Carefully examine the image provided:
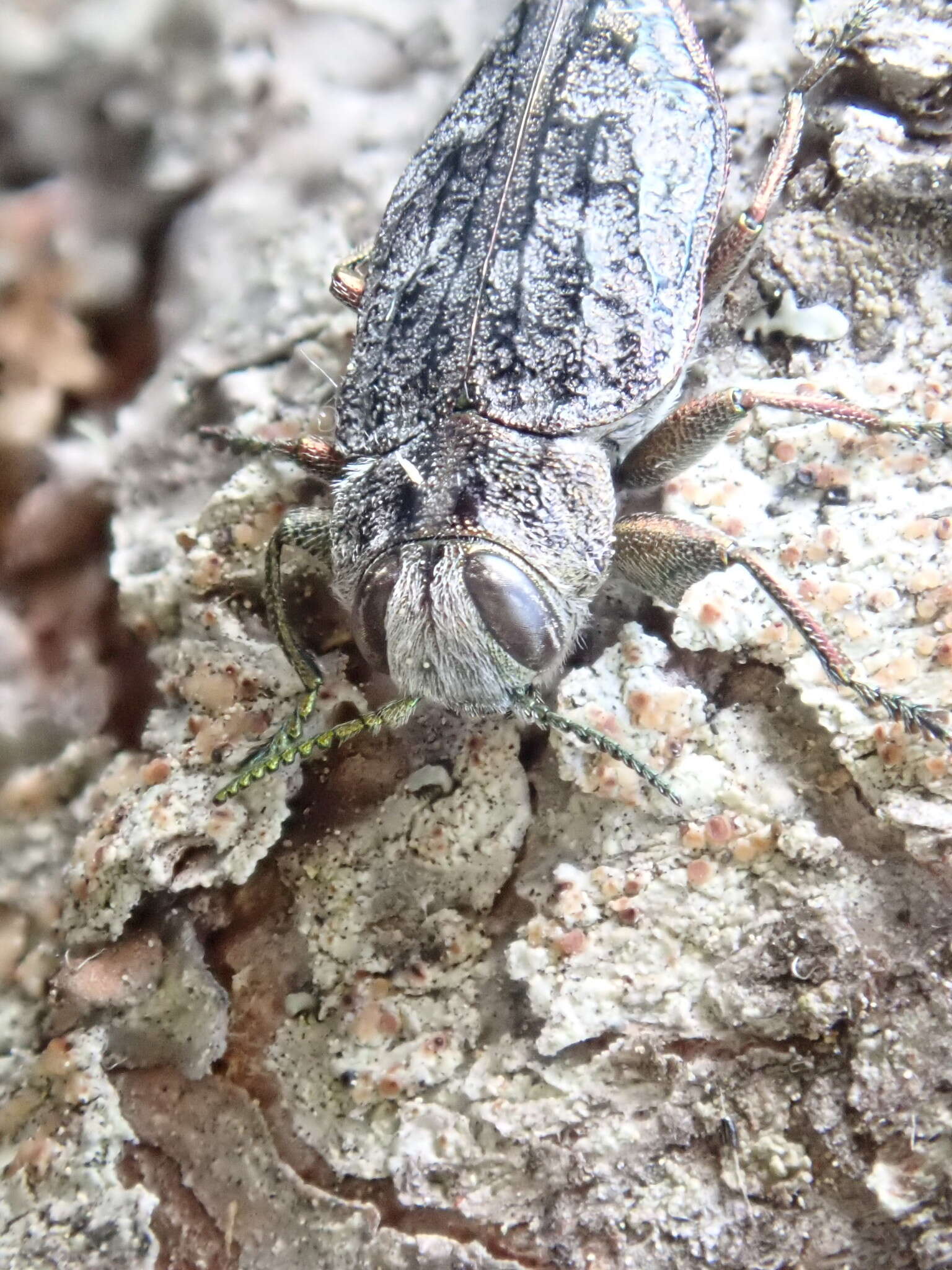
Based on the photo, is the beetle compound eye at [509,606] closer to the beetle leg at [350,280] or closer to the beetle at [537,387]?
the beetle at [537,387]

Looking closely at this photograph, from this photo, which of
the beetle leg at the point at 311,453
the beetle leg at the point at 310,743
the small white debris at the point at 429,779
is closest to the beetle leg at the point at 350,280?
the beetle leg at the point at 311,453

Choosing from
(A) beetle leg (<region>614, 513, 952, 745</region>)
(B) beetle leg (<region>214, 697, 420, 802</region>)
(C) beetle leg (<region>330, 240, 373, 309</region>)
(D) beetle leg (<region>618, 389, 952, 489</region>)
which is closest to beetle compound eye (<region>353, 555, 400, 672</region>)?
(B) beetle leg (<region>214, 697, 420, 802</region>)

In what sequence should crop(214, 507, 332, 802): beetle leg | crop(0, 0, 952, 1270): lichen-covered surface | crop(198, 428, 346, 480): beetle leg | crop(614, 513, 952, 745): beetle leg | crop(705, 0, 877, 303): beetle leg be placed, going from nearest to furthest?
crop(0, 0, 952, 1270): lichen-covered surface, crop(614, 513, 952, 745): beetle leg, crop(214, 507, 332, 802): beetle leg, crop(705, 0, 877, 303): beetle leg, crop(198, 428, 346, 480): beetle leg

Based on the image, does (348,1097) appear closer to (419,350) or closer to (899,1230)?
(899,1230)

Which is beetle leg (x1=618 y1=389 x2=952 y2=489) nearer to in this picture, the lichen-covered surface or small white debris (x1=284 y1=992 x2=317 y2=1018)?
the lichen-covered surface

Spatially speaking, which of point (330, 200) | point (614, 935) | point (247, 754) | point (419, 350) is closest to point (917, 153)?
point (419, 350)

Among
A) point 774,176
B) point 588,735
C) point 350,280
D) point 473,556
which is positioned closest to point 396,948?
point 588,735

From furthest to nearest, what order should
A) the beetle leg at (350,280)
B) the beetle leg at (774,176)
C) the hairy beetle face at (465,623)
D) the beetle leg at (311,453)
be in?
Result: the beetle leg at (350,280)
the beetle leg at (311,453)
the beetle leg at (774,176)
the hairy beetle face at (465,623)
